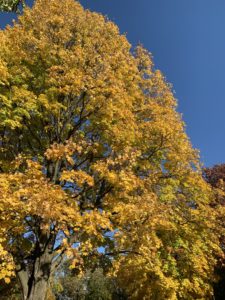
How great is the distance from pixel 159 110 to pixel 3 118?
25.5 ft

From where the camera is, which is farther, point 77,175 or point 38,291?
point 38,291

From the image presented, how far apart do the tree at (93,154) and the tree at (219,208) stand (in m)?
1.05

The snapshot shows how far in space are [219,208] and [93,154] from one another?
7443 mm

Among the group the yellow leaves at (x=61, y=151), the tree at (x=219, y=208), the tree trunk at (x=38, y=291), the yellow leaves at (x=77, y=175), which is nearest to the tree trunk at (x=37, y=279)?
the tree trunk at (x=38, y=291)

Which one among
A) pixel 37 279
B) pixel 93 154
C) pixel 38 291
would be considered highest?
pixel 93 154

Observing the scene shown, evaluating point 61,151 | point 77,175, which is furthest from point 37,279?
point 61,151

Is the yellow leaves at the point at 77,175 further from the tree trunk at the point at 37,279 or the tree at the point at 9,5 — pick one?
the tree at the point at 9,5

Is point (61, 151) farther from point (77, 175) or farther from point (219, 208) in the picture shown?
point (219, 208)

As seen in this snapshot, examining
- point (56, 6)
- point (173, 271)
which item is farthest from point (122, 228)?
point (56, 6)

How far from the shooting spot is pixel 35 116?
13984 mm

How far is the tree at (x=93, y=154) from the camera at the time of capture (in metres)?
10.8

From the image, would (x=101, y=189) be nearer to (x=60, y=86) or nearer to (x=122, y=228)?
(x=122, y=228)

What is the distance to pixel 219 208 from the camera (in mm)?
16719

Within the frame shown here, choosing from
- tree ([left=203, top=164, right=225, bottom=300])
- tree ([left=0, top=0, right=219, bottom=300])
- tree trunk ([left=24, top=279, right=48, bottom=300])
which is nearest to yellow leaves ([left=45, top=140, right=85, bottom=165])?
tree ([left=0, top=0, right=219, bottom=300])
